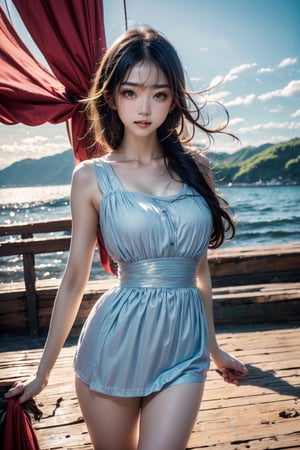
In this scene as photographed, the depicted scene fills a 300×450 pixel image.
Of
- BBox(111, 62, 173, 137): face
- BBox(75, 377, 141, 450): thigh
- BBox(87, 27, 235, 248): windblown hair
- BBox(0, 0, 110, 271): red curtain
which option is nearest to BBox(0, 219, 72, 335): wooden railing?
BBox(0, 0, 110, 271): red curtain

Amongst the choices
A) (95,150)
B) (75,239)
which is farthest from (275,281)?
(75,239)

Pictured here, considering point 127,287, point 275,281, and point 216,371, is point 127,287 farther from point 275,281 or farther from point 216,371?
point 275,281

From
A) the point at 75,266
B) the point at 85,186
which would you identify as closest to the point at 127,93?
the point at 85,186

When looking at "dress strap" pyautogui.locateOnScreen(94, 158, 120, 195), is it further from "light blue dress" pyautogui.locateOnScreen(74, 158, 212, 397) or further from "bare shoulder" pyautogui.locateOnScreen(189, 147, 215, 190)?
"bare shoulder" pyautogui.locateOnScreen(189, 147, 215, 190)

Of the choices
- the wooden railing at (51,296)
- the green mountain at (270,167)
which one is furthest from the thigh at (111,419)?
the green mountain at (270,167)

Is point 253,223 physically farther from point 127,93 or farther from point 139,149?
point 127,93

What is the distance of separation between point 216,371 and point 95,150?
1.60 metres

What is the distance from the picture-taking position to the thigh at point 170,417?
4.57 ft

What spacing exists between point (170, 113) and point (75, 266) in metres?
0.81

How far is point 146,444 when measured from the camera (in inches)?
55.3

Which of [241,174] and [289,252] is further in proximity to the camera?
[241,174]

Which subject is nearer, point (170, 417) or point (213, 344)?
point (170, 417)

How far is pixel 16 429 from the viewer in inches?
59.1

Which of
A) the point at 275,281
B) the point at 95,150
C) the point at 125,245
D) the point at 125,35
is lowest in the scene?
the point at 275,281
